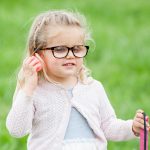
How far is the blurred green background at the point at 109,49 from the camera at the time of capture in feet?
23.3

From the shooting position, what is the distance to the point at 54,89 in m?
4.09

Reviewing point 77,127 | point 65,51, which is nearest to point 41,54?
point 65,51

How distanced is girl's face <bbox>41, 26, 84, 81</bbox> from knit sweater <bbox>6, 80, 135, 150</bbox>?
11 centimetres

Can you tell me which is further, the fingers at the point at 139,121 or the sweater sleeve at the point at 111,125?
the sweater sleeve at the point at 111,125

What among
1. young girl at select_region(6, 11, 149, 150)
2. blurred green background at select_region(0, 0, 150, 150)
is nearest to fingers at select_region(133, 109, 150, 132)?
young girl at select_region(6, 11, 149, 150)

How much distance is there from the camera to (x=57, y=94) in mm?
4090

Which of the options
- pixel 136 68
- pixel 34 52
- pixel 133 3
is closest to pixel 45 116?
pixel 34 52

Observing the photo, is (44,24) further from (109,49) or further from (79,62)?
(109,49)

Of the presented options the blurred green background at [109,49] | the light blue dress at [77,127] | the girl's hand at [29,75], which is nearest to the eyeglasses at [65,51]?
the girl's hand at [29,75]

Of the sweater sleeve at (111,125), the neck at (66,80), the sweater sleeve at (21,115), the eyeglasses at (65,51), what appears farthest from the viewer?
the sweater sleeve at (111,125)

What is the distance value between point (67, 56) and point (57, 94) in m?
0.23

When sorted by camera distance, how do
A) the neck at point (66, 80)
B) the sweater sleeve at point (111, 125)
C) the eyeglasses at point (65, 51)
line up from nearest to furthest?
1. the eyeglasses at point (65, 51)
2. the neck at point (66, 80)
3. the sweater sleeve at point (111, 125)

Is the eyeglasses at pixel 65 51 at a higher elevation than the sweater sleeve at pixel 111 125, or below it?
higher

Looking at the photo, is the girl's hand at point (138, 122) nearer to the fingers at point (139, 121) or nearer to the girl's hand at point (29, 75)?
the fingers at point (139, 121)
